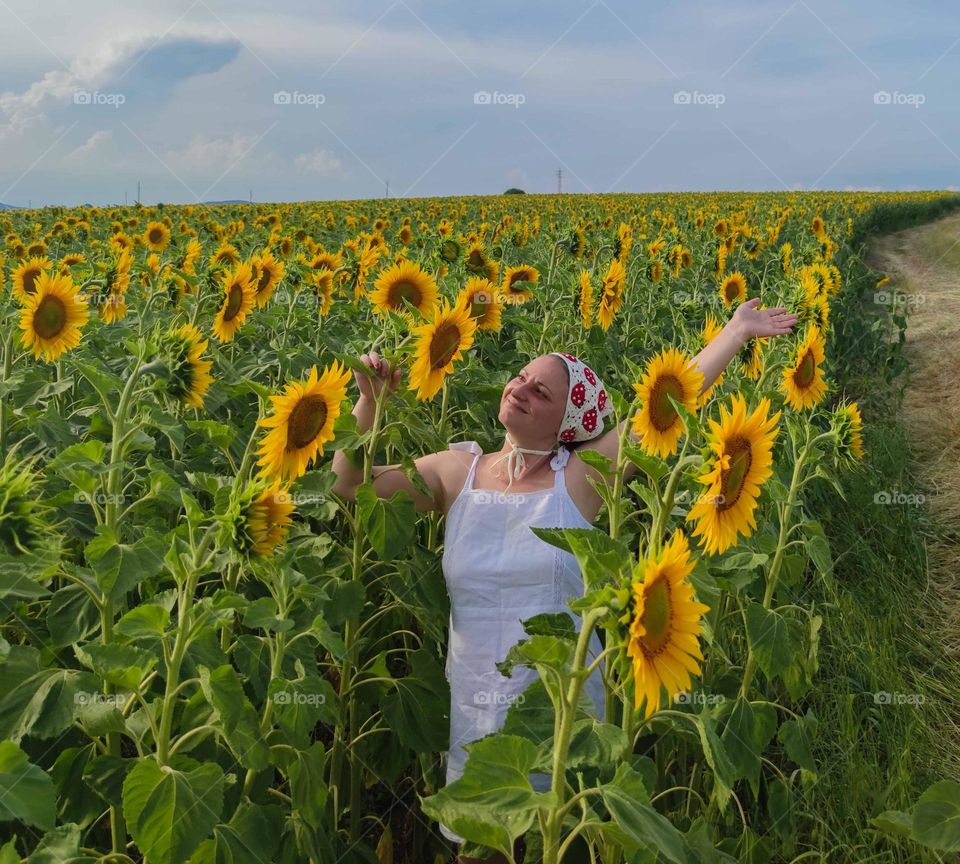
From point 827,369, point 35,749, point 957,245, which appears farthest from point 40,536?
point 957,245

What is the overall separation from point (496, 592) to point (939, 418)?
6742mm

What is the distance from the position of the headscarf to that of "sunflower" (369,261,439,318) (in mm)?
1336

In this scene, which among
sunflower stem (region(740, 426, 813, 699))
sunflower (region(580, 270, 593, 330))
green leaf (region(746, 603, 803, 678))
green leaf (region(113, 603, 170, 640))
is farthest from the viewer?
sunflower (region(580, 270, 593, 330))

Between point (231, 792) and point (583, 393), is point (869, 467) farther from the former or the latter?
point (231, 792)

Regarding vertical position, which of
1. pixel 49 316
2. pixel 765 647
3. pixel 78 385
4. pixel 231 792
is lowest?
pixel 231 792

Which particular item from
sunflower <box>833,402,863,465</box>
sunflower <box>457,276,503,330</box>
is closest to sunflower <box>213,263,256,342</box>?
sunflower <box>457,276,503,330</box>

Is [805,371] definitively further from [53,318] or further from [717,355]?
[53,318]

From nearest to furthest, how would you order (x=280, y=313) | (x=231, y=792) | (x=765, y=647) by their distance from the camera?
(x=231, y=792) → (x=765, y=647) → (x=280, y=313)

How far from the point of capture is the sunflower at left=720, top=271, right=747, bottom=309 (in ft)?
19.6

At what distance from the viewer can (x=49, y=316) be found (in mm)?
3920

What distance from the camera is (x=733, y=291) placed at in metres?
6.01

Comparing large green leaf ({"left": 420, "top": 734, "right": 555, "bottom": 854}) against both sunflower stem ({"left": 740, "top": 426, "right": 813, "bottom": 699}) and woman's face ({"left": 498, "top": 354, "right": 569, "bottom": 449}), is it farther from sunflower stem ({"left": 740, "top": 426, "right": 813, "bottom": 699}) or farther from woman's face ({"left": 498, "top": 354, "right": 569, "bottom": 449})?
woman's face ({"left": 498, "top": 354, "right": 569, "bottom": 449})

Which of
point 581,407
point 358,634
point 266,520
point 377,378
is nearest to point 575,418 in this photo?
point 581,407

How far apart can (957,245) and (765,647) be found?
85.5ft
